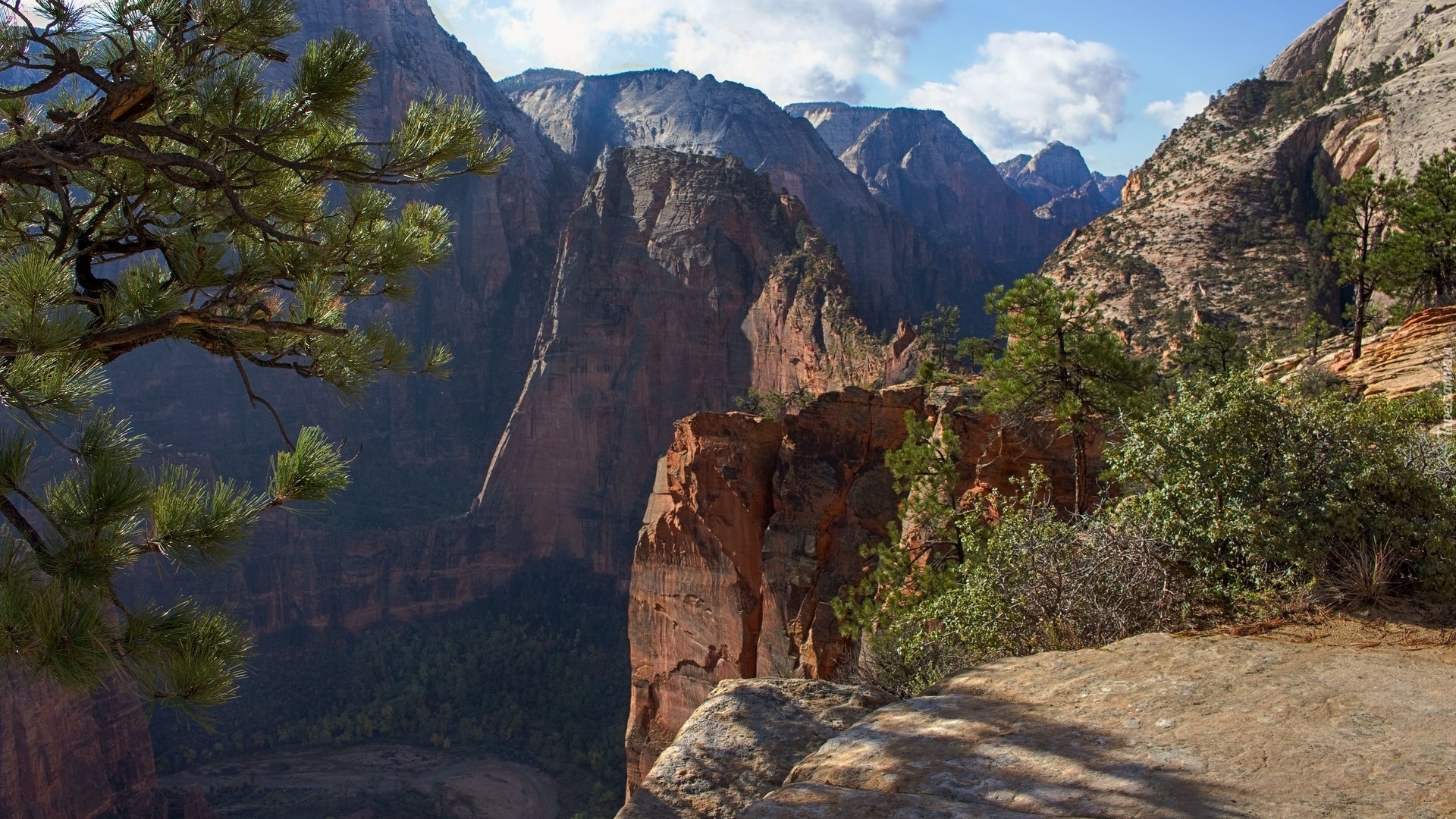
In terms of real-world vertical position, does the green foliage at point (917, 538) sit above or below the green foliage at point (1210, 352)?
below

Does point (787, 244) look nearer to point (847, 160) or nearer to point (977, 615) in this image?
Result: point (977, 615)

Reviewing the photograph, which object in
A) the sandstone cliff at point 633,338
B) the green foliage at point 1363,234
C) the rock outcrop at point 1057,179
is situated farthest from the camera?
the rock outcrop at point 1057,179

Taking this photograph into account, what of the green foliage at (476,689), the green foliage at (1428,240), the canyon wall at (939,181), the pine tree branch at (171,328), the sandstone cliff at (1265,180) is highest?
the canyon wall at (939,181)

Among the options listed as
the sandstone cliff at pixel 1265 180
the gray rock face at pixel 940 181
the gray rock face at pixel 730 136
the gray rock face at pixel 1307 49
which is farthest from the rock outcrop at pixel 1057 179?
the sandstone cliff at pixel 1265 180

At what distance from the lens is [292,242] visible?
18.6 feet

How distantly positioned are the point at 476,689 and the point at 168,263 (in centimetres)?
4106

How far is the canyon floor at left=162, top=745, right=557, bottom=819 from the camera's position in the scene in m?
33.6

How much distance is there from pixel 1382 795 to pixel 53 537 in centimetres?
587

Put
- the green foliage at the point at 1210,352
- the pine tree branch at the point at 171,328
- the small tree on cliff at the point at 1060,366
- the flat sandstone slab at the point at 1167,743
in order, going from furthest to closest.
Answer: the green foliage at the point at 1210,352 → the small tree on cliff at the point at 1060,366 → the pine tree branch at the point at 171,328 → the flat sandstone slab at the point at 1167,743

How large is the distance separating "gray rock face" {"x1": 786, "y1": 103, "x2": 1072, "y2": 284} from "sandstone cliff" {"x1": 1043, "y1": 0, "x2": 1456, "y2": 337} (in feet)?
202

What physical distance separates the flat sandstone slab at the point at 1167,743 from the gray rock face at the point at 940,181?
10459 centimetres

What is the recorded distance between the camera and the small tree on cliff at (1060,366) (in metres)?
10.5

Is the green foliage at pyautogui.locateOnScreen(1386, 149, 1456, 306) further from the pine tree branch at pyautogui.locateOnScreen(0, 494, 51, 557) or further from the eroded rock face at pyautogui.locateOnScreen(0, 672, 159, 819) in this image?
the eroded rock face at pyautogui.locateOnScreen(0, 672, 159, 819)

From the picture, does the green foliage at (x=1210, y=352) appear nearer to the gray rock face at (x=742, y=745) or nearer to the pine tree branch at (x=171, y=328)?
the gray rock face at (x=742, y=745)
